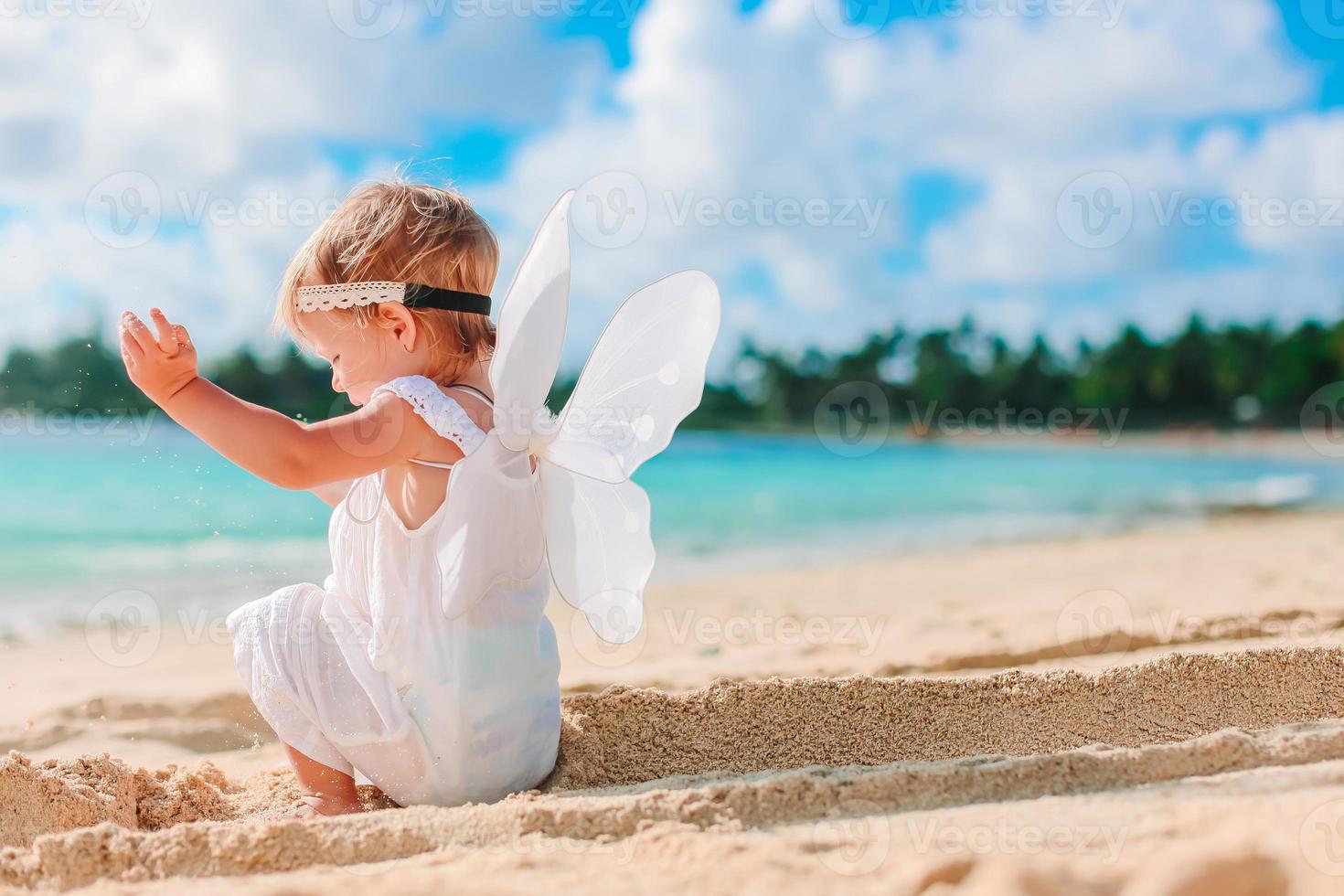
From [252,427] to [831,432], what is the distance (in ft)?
115

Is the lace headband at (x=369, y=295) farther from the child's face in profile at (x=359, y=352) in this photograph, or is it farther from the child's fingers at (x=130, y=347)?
the child's fingers at (x=130, y=347)

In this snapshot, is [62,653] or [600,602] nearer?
[600,602]

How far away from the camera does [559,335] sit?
1842 mm

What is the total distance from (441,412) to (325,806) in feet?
2.69

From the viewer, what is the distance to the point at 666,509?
1287cm

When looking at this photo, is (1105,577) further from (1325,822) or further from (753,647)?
(1325,822)

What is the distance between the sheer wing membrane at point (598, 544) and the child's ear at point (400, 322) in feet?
1.24

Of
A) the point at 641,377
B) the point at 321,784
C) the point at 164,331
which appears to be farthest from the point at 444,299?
the point at 321,784

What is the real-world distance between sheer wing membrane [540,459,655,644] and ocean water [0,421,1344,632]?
77 centimetres

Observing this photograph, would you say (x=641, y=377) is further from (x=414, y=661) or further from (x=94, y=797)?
(x=94, y=797)

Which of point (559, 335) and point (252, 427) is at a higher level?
point (559, 335)

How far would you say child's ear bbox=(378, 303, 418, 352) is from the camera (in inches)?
78.0

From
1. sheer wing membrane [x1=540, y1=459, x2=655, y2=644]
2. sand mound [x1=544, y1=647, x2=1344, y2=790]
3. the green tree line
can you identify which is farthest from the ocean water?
the green tree line

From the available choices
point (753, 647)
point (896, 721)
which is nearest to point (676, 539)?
point (753, 647)
